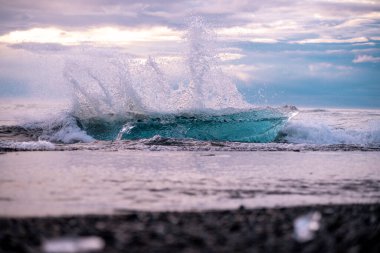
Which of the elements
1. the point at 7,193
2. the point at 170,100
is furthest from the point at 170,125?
the point at 7,193

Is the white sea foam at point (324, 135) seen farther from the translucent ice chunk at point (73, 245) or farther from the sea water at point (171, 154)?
the translucent ice chunk at point (73, 245)

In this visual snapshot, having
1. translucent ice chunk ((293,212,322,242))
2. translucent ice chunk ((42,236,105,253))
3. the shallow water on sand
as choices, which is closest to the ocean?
Result: the shallow water on sand

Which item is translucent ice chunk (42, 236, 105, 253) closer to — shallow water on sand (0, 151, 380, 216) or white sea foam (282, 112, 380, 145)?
shallow water on sand (0, 151, 380, 216)

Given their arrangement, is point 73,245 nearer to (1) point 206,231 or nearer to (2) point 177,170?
(1) point 206,231

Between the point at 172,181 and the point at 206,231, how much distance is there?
3498 mm

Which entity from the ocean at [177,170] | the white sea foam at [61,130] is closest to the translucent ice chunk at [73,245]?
the ocean at [177,170]

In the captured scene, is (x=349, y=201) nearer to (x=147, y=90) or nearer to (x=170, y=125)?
(x=170, y=125)

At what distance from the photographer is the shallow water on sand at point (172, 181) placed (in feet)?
20.0

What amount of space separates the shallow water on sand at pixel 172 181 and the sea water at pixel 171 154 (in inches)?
0.6

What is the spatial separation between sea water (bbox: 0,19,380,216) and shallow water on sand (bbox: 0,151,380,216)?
0.02 meters

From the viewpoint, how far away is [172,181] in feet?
26.1

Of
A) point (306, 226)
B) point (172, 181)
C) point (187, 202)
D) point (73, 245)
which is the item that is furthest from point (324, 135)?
point (73, 245)

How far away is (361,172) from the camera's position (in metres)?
9.55

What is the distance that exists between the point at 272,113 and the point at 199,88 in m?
2.99
